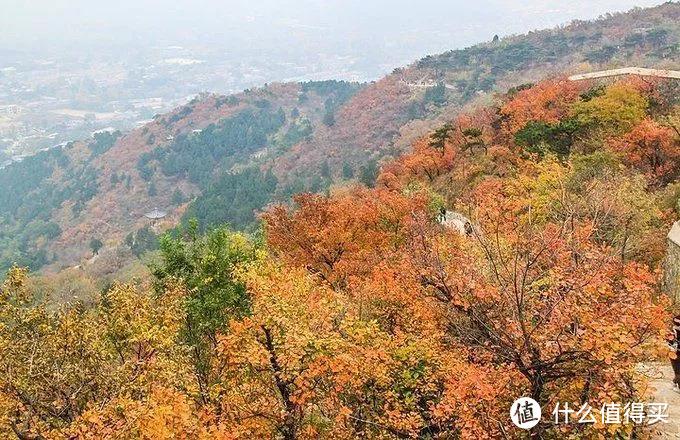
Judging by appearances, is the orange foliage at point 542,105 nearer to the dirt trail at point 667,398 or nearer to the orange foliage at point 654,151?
the orange foliage at point 654,151

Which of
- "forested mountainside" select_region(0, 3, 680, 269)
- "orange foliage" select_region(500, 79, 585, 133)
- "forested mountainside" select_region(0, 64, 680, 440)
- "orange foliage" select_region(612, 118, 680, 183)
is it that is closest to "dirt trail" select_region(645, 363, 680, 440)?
"forested mountainside" select_region(0, 64, 680, 440)

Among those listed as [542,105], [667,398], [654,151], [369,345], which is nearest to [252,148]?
[542,105]

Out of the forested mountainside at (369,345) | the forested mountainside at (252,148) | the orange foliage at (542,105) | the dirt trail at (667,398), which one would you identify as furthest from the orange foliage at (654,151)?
the forested mountainside at (252,148)

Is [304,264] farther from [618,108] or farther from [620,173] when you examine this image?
[618,108]

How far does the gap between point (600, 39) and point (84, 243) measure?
419ft

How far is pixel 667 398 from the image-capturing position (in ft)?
45.1

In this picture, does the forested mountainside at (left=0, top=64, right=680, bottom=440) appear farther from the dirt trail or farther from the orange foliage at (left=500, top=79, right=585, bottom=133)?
the orange foliage at (left=500, top=79, right=585, bottom=133)

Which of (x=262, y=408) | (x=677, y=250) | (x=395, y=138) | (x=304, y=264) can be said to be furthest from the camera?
(x=395, y=138)

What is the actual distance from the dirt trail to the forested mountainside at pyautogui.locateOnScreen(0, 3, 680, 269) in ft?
216

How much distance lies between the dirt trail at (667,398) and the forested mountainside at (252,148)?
216 feet

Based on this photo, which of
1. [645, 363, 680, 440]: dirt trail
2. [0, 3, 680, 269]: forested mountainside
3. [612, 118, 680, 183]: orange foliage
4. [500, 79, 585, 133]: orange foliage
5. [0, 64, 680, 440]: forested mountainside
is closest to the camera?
[0, 64, 680, 440]: forested mountainside

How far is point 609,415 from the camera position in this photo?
11.0 metres

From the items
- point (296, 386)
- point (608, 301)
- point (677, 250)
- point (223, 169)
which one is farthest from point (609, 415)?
point (223, 169)

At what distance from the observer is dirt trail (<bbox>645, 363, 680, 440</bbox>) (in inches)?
490
